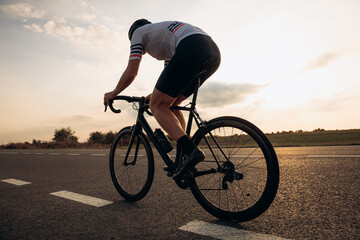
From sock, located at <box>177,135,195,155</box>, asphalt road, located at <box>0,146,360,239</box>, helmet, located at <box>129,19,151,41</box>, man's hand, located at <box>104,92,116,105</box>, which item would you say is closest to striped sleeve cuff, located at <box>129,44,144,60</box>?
helmet, located at <box>129,19,151,41</box>

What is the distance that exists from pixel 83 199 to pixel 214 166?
1853 millimetres

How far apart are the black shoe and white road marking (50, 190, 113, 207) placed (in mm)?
1196

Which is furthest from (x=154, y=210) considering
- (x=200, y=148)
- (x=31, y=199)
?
(x=31, y=199)

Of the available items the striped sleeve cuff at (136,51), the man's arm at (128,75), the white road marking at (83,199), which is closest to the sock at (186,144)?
the man's arm at (128,75)

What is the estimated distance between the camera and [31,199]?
3469 millimetres

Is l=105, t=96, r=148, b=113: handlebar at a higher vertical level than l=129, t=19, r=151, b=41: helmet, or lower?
lower

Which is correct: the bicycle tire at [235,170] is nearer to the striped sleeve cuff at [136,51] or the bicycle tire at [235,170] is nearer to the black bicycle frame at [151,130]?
the black bicycle frame at [151,130]

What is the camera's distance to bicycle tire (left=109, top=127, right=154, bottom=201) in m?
3.16

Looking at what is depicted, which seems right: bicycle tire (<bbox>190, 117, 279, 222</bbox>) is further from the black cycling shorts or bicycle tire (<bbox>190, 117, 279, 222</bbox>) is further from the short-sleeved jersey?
the short-sleeved jersey

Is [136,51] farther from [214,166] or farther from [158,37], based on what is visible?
[214,166]

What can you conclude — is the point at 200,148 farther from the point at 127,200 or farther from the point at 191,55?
the point at 127,200

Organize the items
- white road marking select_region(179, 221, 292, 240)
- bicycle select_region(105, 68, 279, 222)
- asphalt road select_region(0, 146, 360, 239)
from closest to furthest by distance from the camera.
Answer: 1. white road marking select_region(179, 221, 292, 240)
2. asphalt road select_region(0, 146, 360, 239)
3. bicycle select_region(105, 68, 279, 222)

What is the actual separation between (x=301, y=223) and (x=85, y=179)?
394cm

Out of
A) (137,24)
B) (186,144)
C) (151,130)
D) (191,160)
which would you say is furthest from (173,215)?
(137,24)
